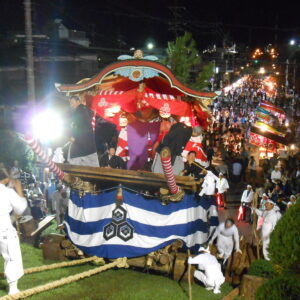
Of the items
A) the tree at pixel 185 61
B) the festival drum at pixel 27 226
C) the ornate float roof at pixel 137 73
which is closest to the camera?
the ornate float roof at pixel 137 73

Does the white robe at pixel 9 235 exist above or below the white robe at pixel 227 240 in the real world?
above

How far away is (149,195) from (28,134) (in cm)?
334

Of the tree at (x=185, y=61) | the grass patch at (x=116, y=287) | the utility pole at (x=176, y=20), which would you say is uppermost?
the utility pole at (x=176, y=20)

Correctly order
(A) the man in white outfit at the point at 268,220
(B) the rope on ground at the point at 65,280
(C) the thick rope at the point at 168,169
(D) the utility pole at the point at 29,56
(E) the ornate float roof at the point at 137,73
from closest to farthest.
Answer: (B) the rope on ground at the point at 65,280, (C) the thick rope at the point at 168,169, (E) the ornate float roof at the point at 137,73, (A) the man in white outfit at the point at 268,220, (D) the utility pole at the point at 29,56

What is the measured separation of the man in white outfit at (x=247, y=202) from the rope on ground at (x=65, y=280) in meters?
7.29

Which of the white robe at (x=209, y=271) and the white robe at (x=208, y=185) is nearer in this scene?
the white robe at (x=209, y=271)

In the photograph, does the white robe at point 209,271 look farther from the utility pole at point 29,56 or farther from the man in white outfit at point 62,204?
the utility pole at point 29,56

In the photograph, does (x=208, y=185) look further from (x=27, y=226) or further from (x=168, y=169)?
(x=27, y=226)

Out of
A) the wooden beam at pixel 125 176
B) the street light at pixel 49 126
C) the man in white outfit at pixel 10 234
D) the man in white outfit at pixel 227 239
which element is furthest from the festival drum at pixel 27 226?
the man in white outfit at pixel 227 239

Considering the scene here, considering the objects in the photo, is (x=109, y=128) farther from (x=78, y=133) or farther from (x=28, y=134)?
(x=28, y=134)

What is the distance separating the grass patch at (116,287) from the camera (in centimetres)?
838

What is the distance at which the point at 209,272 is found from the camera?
8.95 metres

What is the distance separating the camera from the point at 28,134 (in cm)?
748

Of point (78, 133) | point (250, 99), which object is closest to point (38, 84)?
point (78, 133)
